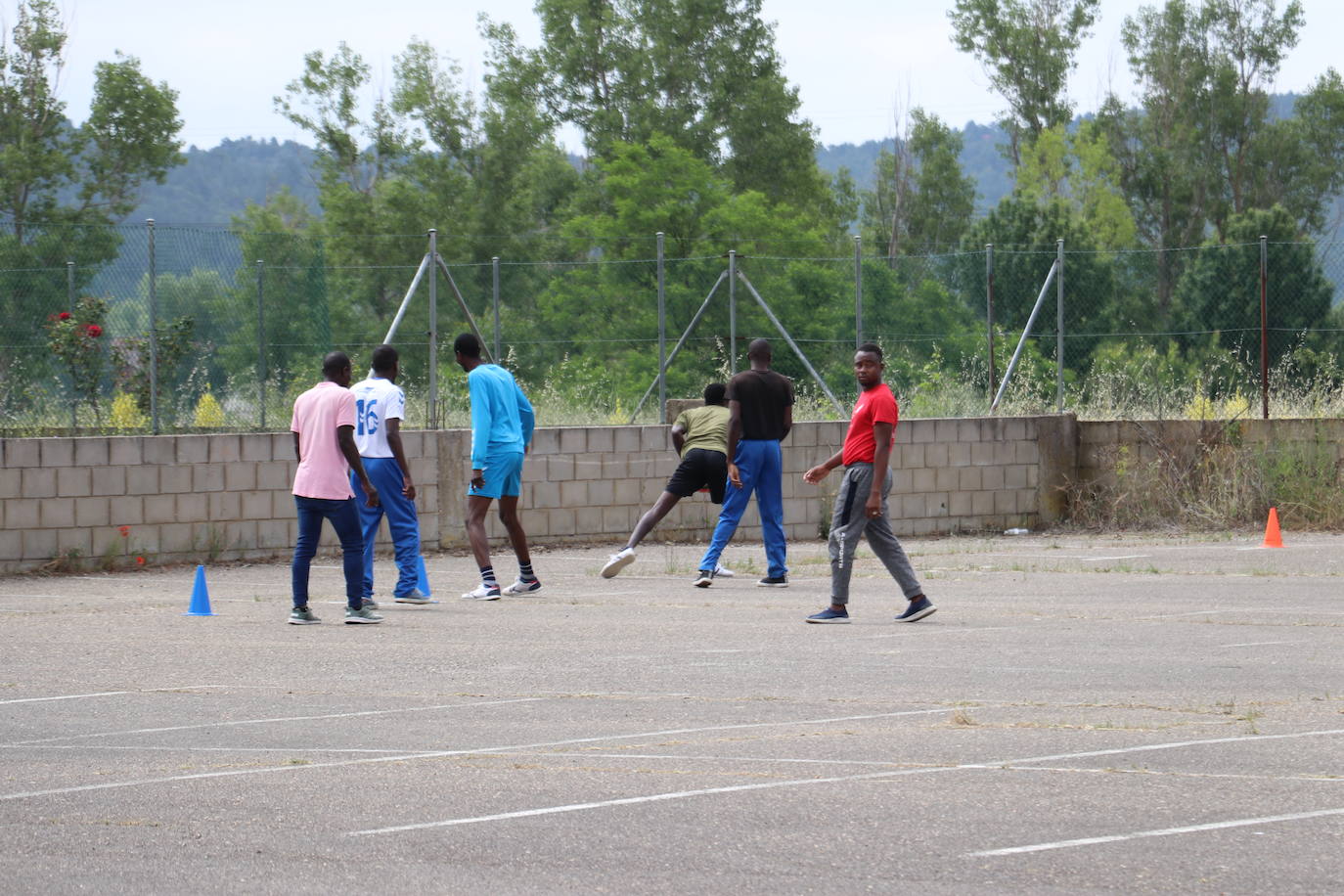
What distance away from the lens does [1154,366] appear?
20594 millimetres

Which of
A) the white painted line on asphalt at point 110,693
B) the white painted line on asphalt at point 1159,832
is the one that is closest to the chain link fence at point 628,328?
the white painted line on asphalt at point 110,693

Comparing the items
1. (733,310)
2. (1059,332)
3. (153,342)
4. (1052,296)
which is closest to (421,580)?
(153,342)

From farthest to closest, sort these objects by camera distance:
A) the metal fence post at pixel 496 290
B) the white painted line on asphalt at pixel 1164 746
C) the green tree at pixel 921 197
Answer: the green tree at pixel 921 197
the metal fence post at pixel 496 290
the white painted line on asphalt at pixel 1164 746

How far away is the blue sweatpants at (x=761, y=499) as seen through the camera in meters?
13.6

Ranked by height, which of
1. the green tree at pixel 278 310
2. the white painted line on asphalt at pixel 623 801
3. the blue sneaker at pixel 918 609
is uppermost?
the green tree at pixel 278 310

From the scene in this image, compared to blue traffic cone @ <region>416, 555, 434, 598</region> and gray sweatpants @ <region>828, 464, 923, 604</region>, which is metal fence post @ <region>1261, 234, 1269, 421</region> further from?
blue traffic cone @ <region>416, 555, 434, 598</region>

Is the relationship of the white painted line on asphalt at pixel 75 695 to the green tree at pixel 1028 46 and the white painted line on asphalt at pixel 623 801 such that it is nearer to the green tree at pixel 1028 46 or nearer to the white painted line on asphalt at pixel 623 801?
the white painted line on asphalt at pixel 623 801

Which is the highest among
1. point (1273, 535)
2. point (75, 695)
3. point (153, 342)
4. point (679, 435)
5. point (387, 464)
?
point (153, 342)

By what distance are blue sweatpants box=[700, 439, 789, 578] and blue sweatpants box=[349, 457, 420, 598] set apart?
2354mm

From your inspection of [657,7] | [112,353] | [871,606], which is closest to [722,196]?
[657,7]

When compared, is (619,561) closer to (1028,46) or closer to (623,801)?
(623,801)

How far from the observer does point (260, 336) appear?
16.8 m

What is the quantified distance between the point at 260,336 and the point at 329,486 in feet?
19.4

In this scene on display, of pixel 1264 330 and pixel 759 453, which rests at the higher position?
pixel 1264 330
